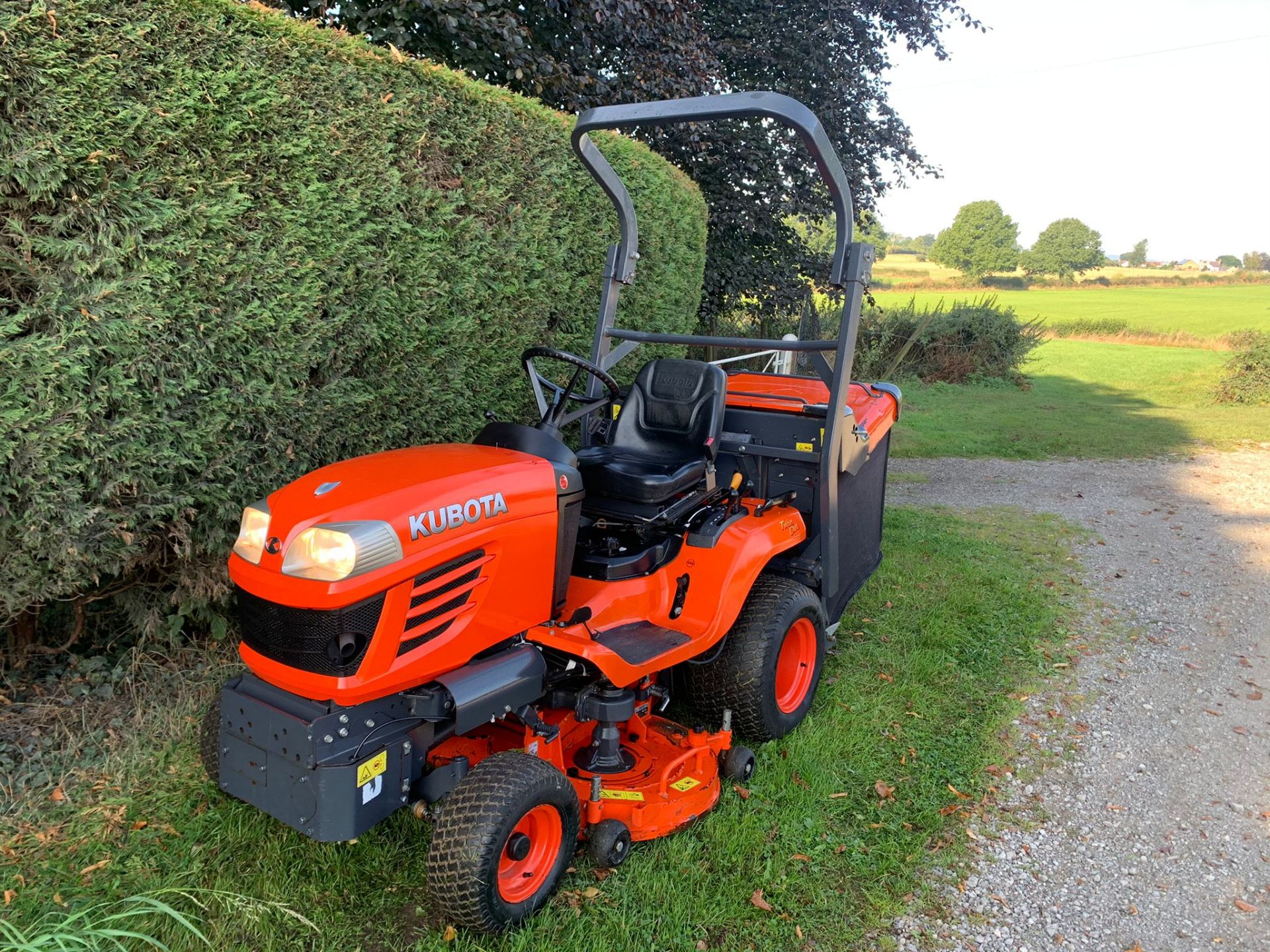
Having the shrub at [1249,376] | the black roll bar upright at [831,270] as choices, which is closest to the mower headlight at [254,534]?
the black roll bar upright at [831,270]

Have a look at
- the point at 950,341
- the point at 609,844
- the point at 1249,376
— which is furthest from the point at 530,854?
the point at 1249,376

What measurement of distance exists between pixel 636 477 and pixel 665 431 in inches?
23.7

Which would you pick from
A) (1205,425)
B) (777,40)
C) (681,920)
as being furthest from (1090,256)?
(681,920)

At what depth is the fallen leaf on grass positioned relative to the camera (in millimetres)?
2613

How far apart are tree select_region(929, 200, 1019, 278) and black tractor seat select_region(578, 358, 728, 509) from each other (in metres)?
48.0

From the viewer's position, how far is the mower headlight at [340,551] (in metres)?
2.21

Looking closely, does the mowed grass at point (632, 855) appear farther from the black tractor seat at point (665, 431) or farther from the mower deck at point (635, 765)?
the black tractor seat at point (665, 431)

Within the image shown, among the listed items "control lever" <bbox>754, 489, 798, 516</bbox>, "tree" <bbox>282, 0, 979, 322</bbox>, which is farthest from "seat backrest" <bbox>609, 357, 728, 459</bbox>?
"tree" <bbox>282, 0, 979, 322</bbox>

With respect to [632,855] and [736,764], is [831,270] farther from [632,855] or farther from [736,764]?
[632,855]

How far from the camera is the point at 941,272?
44.2 meters

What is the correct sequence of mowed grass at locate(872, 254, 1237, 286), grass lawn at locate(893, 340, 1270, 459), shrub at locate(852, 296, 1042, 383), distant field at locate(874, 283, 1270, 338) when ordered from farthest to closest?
mowed grass at locate(872, 254, 1237, 286) → distant field at locate(874, 283, 1270, 338) → shrub at locate(852, 296, 1042, 383) → grass lawn at locate(893, 340, 1270, 459)

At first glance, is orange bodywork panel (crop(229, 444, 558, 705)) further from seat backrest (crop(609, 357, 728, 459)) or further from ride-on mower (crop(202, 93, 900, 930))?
seat backrest (crop(609, 357, 728, 459))

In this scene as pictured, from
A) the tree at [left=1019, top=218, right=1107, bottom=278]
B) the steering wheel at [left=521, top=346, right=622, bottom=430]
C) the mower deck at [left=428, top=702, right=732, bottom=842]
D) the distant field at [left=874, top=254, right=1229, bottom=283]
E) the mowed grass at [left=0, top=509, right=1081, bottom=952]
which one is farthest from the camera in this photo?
the tree at [left=1019, top=218, right=1107, bottom=278]

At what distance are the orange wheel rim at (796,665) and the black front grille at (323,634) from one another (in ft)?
6.47
